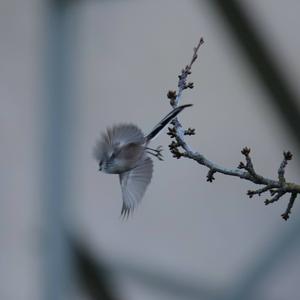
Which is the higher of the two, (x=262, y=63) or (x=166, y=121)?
(x=262, y=63)

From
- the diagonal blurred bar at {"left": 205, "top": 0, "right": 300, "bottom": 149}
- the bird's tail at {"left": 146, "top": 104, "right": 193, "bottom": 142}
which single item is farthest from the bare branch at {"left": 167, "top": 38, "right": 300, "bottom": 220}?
the diagonal blurred bar at {"left": 205, "top": 0, "right": 300, "bottom": 149}

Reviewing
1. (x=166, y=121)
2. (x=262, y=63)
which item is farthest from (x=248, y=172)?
(x=262, y=63)

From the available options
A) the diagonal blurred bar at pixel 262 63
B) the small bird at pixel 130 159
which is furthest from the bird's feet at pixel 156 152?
the diagonal blurred bar at pixel 262 63

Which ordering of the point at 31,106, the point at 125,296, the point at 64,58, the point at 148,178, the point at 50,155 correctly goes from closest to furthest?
the point at 148,178 < the point at 64,58 < the point at 50,155 < the point at 125,296 < the point at 31,106

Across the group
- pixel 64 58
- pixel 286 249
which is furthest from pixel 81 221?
pixel 286 249

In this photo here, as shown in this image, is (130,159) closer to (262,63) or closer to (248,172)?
(248,172)

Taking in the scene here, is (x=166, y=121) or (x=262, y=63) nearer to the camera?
(x=166, y=121)

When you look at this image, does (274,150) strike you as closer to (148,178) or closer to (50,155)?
(50,155)
